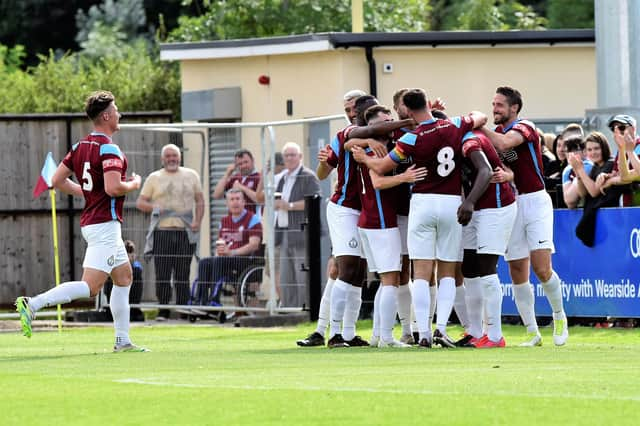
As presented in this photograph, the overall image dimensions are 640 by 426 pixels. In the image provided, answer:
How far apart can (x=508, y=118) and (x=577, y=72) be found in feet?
35.4

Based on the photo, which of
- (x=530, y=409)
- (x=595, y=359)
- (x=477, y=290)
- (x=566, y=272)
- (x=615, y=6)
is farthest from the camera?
(x=615, y=6)

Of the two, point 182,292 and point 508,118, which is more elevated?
point 508,118

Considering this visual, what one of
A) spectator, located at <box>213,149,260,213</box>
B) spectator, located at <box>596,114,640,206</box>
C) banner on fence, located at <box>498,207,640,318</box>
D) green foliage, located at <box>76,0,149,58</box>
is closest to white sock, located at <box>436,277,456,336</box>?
spectator, located at <box>596,114,640,206</box>

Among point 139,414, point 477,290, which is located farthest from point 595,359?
point 139,414

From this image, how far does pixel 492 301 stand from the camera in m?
13.8

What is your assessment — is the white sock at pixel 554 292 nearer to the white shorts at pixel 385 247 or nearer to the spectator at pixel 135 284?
the white shorts at pixel 385 247

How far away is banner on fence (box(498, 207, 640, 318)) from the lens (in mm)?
16984

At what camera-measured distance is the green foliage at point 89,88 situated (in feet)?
107

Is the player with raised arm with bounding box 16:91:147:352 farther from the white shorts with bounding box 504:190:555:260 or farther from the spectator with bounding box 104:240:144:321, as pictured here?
the spectator with bounding box 104:240:144:321

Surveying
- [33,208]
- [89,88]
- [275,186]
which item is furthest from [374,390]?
[89,88]

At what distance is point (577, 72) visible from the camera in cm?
2452

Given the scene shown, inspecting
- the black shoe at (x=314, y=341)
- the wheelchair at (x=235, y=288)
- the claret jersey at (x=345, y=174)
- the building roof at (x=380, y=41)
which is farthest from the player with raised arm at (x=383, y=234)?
the building roof at (x=380, y=41)

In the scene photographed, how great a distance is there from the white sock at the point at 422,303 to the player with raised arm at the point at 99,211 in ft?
7.91

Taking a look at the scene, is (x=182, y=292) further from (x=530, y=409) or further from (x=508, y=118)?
(x=530, y=409)
